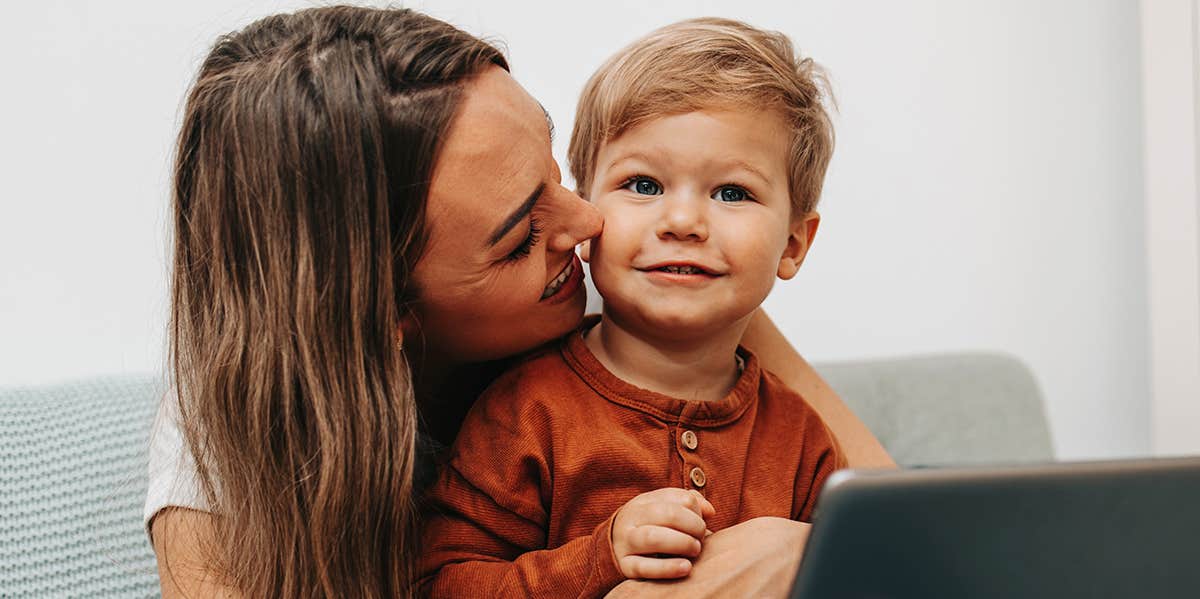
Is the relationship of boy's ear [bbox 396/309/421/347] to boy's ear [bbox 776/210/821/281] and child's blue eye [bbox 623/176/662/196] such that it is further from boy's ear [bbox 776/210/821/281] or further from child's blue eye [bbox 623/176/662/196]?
boy's ear [bbox 776/210/821/281]

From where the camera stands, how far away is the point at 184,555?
98 cm

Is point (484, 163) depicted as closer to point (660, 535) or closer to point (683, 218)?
point (683, 218)

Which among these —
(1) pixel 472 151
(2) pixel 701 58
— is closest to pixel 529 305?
(1) pixel 472 151

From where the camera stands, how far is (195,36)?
148 centimetres

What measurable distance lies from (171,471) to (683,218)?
1.73ft

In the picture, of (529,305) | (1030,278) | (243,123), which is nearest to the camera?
(243,123)

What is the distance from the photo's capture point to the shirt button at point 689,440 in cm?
103

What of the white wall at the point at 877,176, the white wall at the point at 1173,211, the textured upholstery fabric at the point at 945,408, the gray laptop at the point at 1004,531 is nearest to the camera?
the gray laptop at the point at 1004,531

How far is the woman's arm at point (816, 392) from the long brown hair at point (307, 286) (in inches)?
21.7

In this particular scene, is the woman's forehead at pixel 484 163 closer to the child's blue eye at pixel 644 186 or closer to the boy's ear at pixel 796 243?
the child's blue eye at pixel 644 186

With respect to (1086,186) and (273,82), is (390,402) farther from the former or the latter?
(1086,186)

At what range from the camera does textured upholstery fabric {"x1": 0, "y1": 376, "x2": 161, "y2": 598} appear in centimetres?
109

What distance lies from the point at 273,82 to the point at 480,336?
30 centimetres

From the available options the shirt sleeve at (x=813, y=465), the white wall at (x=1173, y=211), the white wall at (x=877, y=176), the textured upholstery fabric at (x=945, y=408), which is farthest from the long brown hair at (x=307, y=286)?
the white wall at (x=1173, y=211)
